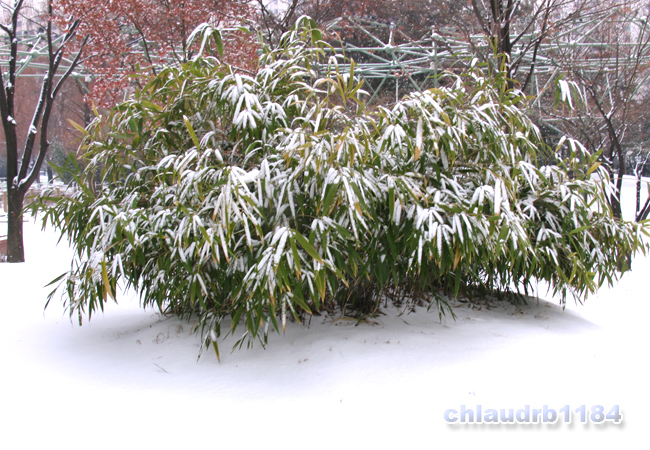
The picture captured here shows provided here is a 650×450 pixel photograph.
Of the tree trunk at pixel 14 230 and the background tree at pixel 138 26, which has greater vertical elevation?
the background tree at pixel 138 26

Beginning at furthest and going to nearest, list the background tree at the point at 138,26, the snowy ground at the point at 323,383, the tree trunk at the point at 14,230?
the tree trunk at the point at 14,230 → the background tree at the point at 138,26 → the snowy ground at the point at 323,383

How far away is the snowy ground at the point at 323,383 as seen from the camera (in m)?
1.59

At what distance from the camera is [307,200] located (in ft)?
6.76

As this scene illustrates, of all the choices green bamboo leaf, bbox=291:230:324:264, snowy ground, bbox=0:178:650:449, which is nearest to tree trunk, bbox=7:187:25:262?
snowy ground, bbox=0:178:650:449

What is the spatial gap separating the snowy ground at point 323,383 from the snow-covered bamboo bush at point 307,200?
8.4 inches

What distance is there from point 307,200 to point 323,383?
2.56ft

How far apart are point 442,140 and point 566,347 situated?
3.96ft

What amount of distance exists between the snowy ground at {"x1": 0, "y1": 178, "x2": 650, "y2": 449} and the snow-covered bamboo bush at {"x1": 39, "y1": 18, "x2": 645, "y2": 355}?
213 mm

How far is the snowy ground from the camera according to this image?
159 centimetres

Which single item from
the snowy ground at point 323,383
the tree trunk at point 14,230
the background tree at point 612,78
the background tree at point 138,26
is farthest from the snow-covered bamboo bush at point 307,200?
the tree trunk at point 14,230

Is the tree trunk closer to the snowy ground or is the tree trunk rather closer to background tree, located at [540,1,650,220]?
the snowy ground

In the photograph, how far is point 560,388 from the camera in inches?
73.8

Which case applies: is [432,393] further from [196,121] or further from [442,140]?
[196,121]

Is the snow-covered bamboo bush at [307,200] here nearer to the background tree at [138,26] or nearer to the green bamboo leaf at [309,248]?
the green bamboo leaf at [309,248]
